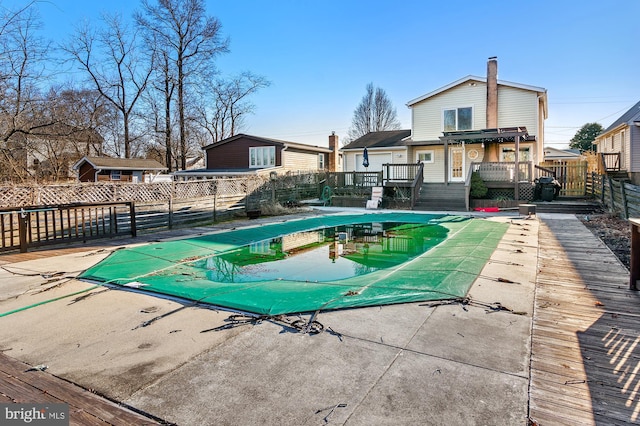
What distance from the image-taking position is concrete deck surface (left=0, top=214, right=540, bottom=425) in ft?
7.42

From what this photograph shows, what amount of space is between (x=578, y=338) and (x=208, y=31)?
33756mm

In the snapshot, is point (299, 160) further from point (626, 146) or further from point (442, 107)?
point (626, 146)

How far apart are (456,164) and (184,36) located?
78.4 ft

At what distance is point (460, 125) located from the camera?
1947 centimetres

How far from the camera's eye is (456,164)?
19.6m

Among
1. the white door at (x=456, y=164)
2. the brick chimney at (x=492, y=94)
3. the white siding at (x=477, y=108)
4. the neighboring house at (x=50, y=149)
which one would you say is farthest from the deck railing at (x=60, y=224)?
the brick chimney at (x=492, y=94)

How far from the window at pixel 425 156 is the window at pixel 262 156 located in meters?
10.0

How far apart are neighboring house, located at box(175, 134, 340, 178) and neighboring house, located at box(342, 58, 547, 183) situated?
303 inches

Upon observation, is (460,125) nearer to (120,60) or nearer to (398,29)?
(398,29)

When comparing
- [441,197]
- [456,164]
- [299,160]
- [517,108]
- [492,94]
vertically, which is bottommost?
[441,197]

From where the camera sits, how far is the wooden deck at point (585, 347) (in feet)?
7.29

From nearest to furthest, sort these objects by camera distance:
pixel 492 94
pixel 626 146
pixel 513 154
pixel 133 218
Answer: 1. pixel 133 218
2. pixel 626 146
3. pixel 492 94
4. pixel 513 154

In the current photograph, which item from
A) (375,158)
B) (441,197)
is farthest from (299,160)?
(441,197)

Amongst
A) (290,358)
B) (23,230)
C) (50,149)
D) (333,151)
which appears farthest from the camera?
(333,151)
